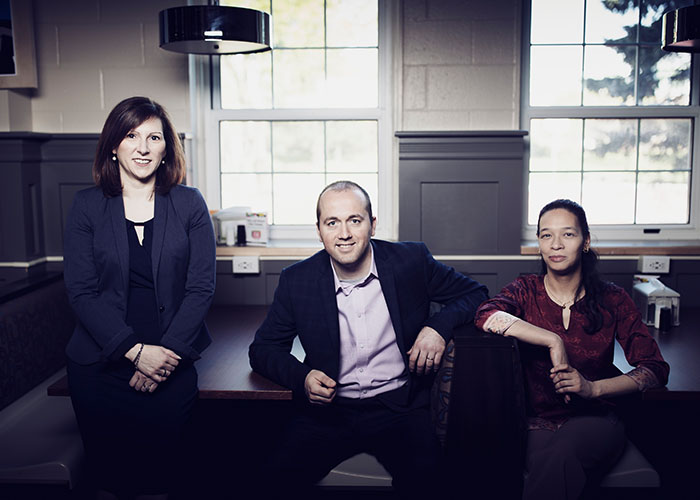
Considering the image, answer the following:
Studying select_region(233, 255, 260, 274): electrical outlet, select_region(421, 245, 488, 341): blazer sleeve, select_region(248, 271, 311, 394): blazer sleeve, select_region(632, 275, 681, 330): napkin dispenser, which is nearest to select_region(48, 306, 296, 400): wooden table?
select_region(248, 271, 311, 394): blazer sleeve

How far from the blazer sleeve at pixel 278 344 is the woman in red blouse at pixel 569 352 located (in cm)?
64

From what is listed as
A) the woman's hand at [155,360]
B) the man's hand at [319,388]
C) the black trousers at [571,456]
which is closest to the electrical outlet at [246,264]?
the woman's hand at [155,360]

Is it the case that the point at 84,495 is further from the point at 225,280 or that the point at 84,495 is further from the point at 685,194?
the point at 685,194

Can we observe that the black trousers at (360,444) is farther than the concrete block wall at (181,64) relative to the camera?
No

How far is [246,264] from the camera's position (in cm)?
329

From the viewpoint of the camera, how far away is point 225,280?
3.32 m

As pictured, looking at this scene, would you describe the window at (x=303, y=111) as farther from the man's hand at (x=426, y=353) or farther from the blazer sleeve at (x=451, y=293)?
the man's hand at (x=426, y=353)

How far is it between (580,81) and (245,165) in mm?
1857

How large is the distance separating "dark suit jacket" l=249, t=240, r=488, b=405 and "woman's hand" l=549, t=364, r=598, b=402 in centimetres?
37

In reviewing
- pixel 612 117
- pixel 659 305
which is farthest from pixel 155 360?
pixel 612 117

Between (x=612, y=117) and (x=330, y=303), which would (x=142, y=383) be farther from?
(x=612, y=117)

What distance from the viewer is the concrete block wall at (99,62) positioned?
10.8 ft

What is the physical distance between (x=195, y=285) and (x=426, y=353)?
32.5 inches

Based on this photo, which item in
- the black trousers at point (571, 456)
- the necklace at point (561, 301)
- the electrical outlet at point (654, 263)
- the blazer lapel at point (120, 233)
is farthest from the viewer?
the electrical outlet at point (654, 263)
